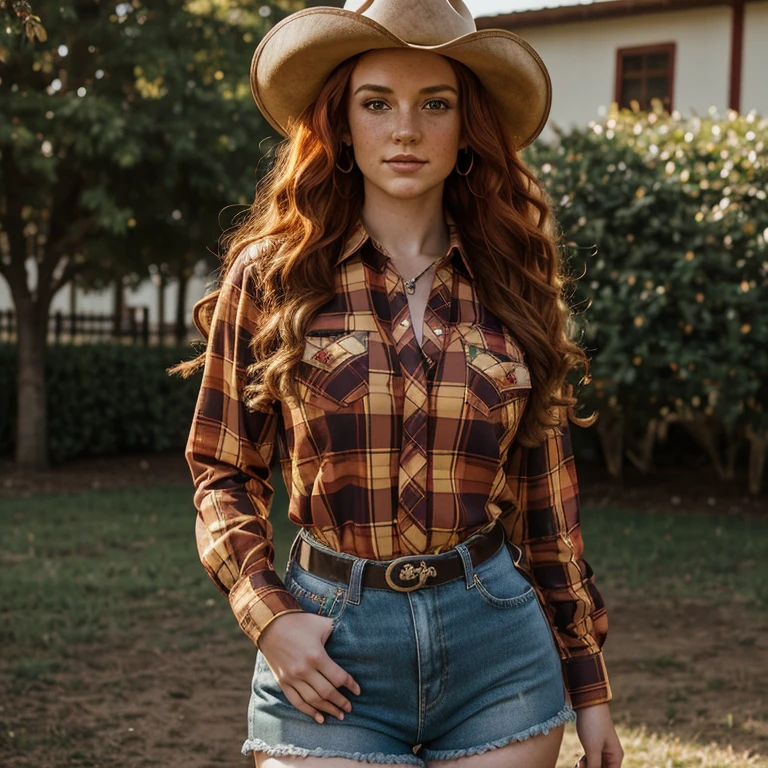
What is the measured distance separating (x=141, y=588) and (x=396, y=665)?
5.64 meters

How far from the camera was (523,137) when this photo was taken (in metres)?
2.60

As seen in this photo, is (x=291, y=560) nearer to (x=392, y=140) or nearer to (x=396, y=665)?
(x=396, y=665)

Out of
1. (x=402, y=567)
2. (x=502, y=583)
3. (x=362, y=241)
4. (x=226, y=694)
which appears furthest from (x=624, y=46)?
(x=402, y=567)

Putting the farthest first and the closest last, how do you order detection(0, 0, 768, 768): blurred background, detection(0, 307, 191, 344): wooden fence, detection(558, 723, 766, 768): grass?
detection(0, 307, 191, 344): wooden fence → detection(0, 0, 768, 768): blurred background → detection(558, 723, 766, 768): grass

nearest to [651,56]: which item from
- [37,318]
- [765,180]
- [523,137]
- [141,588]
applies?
[765,180]

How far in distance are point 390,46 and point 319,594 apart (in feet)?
3.57

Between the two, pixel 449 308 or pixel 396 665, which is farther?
pixel 449 308

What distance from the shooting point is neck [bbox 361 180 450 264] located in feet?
7.89

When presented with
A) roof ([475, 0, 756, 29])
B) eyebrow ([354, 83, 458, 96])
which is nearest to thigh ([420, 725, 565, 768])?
eyebrow ([354, 83, 458, 96])

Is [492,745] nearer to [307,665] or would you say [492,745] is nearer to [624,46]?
[307,665]

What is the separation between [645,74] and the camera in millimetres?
18469

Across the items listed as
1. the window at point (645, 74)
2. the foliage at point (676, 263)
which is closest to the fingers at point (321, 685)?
the foliage at point (676, 263)

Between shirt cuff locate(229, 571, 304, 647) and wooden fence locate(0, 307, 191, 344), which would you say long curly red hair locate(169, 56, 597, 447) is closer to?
shirt cuff locate(229, 571, 304, 647)

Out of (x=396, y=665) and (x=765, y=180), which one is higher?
(x=765, y=180)
